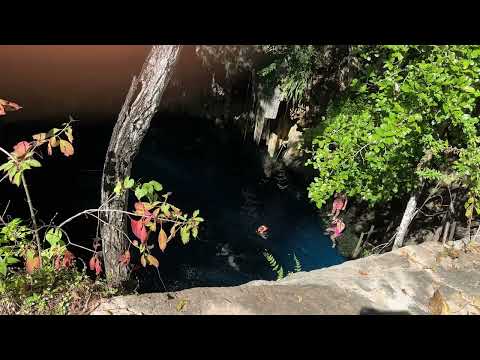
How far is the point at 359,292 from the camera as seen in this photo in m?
4.04

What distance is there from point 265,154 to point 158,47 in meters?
9.42

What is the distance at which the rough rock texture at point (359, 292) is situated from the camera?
3.34 metres

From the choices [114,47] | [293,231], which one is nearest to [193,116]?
[114,47]

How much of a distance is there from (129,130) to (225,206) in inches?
300

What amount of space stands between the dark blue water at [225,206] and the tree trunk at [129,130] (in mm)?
4219

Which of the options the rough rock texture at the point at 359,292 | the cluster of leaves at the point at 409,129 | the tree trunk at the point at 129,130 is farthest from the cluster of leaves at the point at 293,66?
the tree trunk at the point at 129,130

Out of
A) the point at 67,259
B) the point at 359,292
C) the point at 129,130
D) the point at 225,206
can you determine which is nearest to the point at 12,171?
the point at 67,259

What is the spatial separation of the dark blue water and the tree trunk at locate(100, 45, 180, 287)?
13.8 feet

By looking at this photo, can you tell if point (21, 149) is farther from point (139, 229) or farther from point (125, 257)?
point (125, 257)

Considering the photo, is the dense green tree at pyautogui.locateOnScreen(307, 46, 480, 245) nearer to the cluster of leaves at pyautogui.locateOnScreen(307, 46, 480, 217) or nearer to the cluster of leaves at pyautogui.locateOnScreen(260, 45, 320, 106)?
the cluster of leaves at pyautogui.locateOnScreen(307, 46, 480, 217)

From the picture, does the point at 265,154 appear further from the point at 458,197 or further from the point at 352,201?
the point at 458,197

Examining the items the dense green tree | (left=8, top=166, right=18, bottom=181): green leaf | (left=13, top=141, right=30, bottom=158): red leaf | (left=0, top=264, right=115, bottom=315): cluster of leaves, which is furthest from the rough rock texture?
(left=13, top=141, right=30, bottom=158): red leaf

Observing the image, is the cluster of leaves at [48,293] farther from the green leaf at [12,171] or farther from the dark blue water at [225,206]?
the dark blue water at [225,206]
